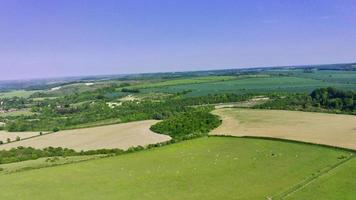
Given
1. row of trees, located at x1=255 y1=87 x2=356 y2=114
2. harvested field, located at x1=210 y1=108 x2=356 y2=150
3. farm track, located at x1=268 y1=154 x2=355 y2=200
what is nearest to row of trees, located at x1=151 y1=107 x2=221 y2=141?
harvested field, located at x1=210 y1=108 x2=356 y2=150

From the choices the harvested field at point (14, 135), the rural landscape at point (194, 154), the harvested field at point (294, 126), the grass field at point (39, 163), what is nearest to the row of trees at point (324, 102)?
the rural landscape at point (194, 154)

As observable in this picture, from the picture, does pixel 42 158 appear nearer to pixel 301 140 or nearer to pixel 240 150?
pixel 240 150

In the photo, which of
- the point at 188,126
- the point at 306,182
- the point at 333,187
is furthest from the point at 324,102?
the point at 333,187

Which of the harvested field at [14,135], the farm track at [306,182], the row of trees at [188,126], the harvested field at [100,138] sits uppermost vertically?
the farm track at [306,182]

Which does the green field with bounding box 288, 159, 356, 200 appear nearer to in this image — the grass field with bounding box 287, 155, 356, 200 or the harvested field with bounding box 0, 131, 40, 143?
the grass field with bounding box 287, 155, 356, 200

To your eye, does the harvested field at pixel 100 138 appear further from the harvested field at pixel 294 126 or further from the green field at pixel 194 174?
the harvested field at pixel 294 126
